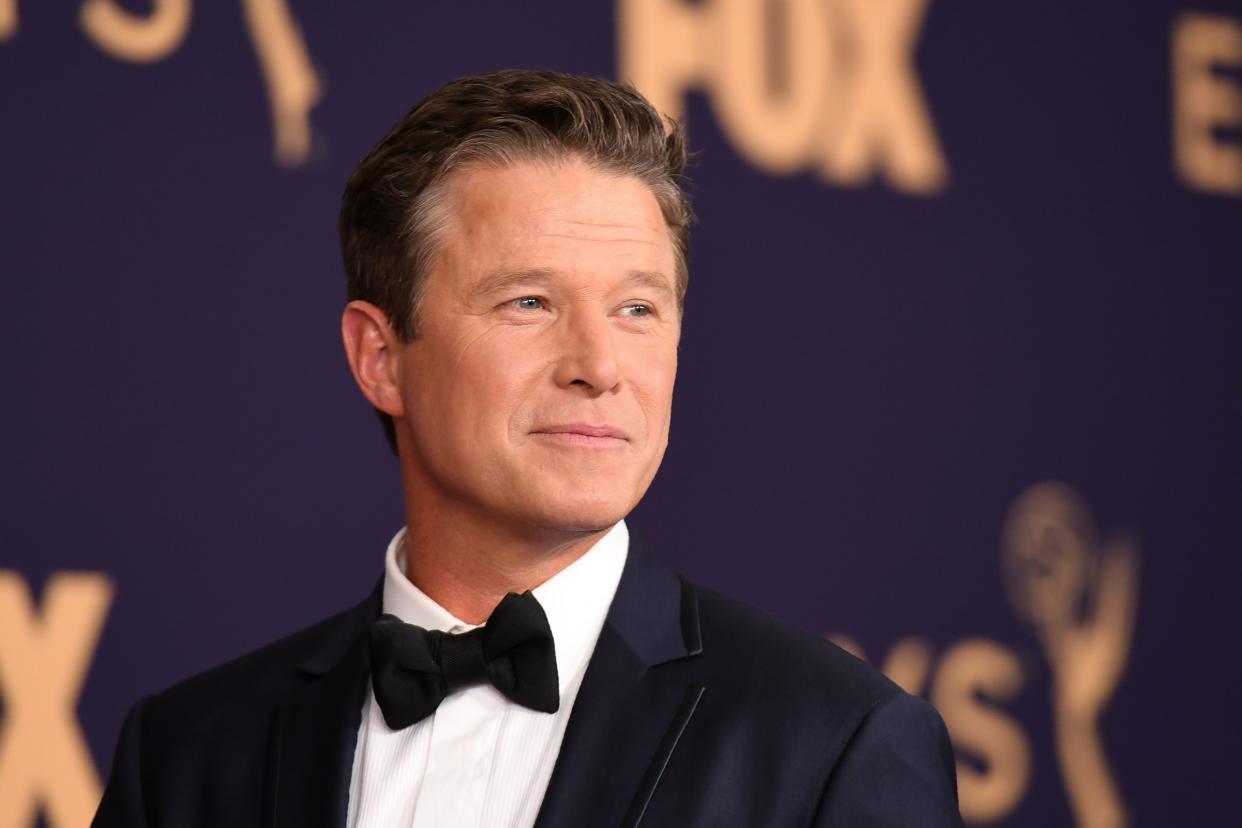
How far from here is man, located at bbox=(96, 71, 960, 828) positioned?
1.73 meters

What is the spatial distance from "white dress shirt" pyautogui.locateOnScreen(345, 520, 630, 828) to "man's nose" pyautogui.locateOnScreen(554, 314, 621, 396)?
200 millimetres

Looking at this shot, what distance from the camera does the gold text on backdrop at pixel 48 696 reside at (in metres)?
2.62

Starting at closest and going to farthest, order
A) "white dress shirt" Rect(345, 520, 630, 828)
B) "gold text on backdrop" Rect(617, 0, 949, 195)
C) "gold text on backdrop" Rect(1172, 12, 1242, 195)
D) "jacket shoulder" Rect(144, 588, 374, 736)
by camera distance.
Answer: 1. "white dress shirt" Rect(345, 520, 630, 828)
2. "jacket shoulder" Rect(144, 588, 374, 736)
3. "gold text on backdrop" Rect(617, 0, 949, 195)
4. "gold text on backdrop" Rect(1172, 12, 1242, 195)

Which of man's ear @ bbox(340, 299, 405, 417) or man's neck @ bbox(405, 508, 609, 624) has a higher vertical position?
man's ear @ bbox(340, 299, 405, 417)

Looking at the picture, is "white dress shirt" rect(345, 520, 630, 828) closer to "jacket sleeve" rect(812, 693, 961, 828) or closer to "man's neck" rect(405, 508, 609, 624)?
"man's neck" rect(405, 508, 609, 624)

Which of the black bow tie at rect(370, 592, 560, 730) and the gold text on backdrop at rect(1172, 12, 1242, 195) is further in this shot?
the gold text on backdrop at rect(1172, 12, 1242, 195)

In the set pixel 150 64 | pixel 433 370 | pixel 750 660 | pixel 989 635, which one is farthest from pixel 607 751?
pixel 989 635

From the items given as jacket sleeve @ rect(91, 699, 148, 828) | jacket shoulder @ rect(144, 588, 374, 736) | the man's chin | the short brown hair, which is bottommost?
jacket sleeve @ rect(91, 699, 148, 828)

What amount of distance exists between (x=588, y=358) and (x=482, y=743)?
0.41 metres

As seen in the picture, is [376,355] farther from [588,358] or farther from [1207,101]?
[1207,101]

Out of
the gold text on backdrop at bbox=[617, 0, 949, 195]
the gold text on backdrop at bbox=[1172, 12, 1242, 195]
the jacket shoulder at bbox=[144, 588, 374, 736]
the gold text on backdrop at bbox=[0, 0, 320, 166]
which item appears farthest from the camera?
the gold text on backdrop at bbox=[1172, 12, 1242, 195]

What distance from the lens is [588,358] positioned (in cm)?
179

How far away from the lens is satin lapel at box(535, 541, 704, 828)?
5.57 ft

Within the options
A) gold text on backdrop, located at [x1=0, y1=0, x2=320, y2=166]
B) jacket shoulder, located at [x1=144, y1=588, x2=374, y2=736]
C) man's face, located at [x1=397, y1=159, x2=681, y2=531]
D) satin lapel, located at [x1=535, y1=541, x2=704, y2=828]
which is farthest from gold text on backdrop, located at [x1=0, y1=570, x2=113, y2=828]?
satin lapel, located at [x1=535, y1=541, x2=704, y2=828]
